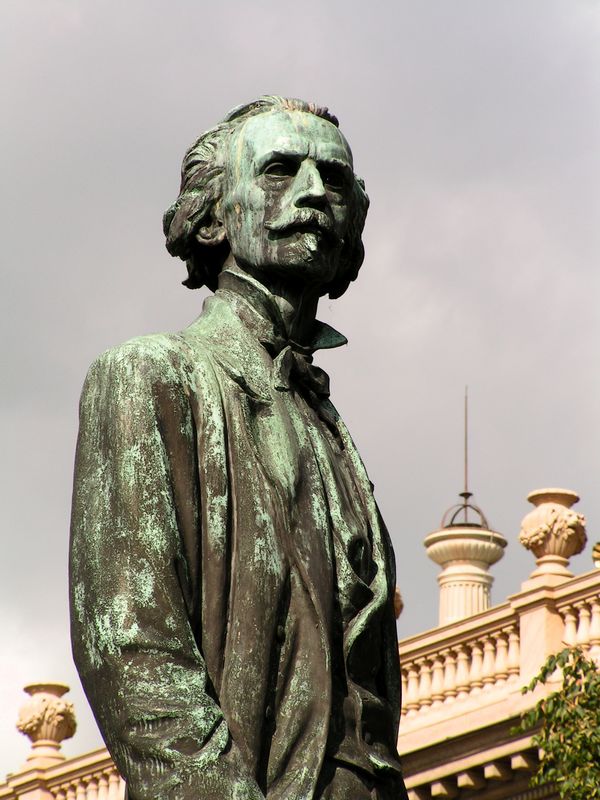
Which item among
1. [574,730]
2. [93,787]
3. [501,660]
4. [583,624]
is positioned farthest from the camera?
[93,787]

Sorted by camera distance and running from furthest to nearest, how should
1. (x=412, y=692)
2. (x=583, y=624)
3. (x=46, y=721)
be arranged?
1. (x=46, y=721)
2. (x=412, y=692)
3. (x=583, y=624)

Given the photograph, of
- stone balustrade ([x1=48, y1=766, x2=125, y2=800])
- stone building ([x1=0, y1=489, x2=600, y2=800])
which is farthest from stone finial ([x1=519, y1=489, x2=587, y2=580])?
stone balustrade ([x1=48, y1=766, x2=125, y2=800])

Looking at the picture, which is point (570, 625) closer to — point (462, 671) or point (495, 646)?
point (495, 646)

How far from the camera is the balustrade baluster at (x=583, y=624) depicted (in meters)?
27.1

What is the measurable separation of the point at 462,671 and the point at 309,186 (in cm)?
2313

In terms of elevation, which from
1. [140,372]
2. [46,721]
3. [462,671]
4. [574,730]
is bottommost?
[140,372]

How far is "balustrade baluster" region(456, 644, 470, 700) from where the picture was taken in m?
28.9

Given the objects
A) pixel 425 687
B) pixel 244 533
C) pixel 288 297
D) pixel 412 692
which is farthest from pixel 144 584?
pixel 412 692

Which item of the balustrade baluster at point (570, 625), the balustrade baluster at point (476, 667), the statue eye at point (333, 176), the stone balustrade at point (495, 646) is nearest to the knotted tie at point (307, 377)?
the statue eye at point (333, 176)

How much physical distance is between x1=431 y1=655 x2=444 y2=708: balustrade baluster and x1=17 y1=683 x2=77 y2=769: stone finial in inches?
228

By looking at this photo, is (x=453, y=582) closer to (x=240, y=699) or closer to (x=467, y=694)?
(x=467, y=694)

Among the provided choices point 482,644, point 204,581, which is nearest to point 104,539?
point 204,581

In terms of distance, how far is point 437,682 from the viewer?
1149 inches

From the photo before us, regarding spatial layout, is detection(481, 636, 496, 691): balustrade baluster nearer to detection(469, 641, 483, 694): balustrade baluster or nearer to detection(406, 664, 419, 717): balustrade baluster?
detection(469, 641, 483, 694): balustrade baluster
